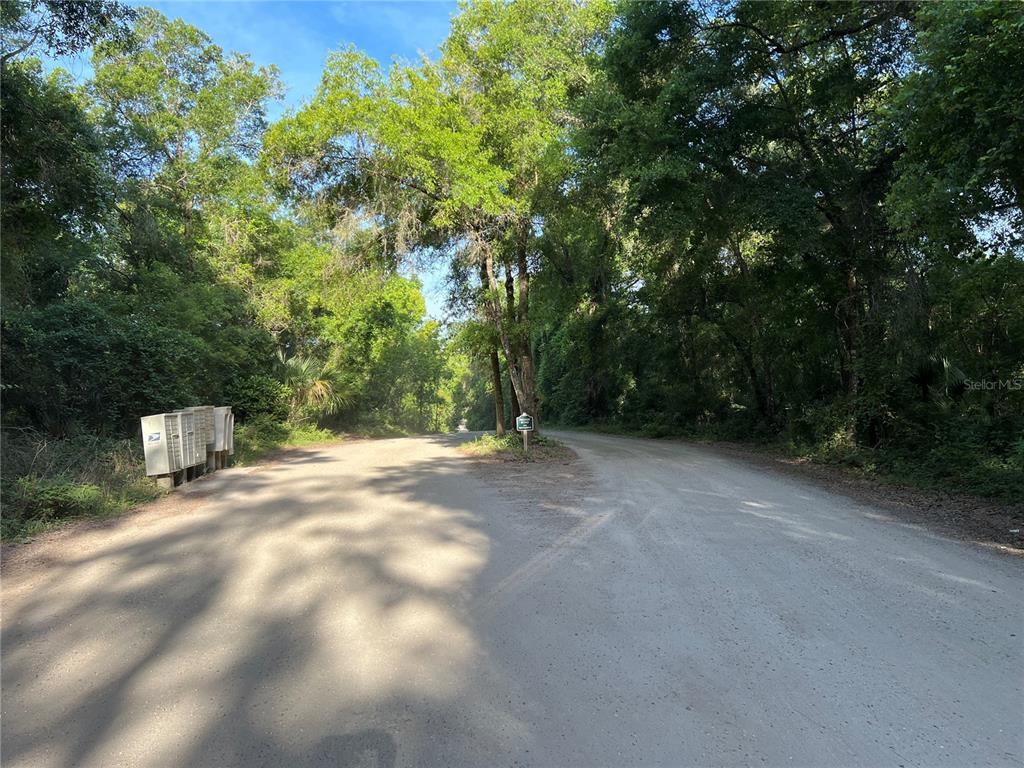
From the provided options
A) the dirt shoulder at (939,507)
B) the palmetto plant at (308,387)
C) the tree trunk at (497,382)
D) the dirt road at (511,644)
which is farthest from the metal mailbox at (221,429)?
the dirt shoulder at (939,507)

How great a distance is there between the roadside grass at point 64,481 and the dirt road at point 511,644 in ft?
2.52

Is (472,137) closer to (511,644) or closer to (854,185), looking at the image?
(854,185)

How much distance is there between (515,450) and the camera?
14031mm

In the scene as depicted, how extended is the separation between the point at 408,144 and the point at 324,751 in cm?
1166

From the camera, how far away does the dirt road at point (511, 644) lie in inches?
104

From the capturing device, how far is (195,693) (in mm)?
3055

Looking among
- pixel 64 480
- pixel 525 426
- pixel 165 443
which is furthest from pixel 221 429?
pixel 525 426

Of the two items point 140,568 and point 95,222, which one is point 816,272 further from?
point 95,222

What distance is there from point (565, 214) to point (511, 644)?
13.2 meters

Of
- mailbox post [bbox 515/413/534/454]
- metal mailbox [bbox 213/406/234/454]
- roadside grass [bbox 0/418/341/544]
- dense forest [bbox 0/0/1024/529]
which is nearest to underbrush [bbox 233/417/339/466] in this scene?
dense forest [bbox 0/0/1024/529]

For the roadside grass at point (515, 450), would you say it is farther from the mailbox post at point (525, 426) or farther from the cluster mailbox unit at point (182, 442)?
the cluster mailbox unit at point (182, 442)

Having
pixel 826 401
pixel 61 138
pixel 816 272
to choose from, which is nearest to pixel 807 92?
pixel 816 272

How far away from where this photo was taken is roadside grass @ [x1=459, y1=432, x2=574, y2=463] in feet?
43.4

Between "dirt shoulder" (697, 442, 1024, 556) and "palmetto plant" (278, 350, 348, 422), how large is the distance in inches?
599
